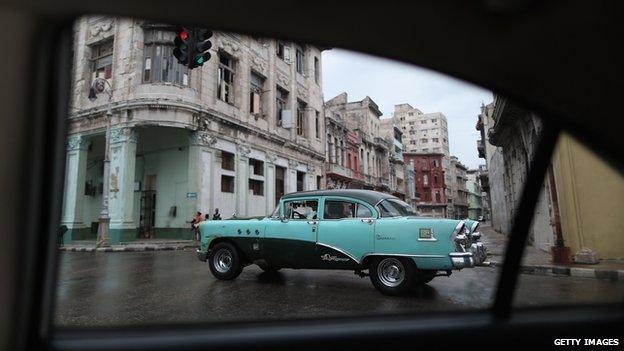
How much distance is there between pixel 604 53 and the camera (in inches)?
50.4

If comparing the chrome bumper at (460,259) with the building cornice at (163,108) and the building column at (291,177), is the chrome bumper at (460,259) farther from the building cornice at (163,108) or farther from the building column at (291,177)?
the building column at (291,177)

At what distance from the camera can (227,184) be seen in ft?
71.8

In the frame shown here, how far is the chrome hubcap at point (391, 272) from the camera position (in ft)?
21.4

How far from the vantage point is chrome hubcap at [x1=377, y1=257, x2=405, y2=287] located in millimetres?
6520

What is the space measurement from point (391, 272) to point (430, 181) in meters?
62.5

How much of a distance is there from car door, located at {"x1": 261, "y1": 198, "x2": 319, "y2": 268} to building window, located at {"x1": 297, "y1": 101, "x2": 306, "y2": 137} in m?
21.6

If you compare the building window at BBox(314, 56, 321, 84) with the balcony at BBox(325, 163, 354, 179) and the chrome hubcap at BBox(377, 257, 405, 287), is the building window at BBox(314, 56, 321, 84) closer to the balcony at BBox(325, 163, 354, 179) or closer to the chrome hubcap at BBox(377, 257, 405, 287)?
the balcony at BBox(325, 163, 354, 179)

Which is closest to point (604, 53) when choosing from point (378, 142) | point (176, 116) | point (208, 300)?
point (208, 300)

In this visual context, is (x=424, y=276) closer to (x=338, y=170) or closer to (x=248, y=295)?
(x=248, y=295)

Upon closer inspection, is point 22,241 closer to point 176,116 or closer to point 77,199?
point 176,116

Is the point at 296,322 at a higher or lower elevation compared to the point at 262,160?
lower

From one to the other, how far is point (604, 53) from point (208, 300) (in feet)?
19.4

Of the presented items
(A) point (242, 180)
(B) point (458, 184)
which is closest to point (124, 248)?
(A) point (242, 180)

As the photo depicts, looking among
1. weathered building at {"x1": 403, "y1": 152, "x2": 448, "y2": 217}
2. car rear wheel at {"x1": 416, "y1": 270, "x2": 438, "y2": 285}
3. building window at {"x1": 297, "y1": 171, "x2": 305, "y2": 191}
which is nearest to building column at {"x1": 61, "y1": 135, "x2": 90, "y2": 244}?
building window at {"x1": 297, "y1": 171, "x2": 305, "y2": 191}
